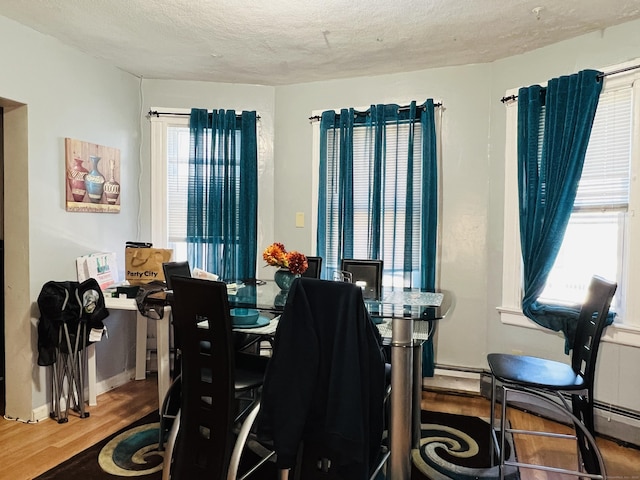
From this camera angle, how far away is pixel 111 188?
11.5ft

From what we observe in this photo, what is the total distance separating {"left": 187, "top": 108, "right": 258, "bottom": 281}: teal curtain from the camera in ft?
12.5

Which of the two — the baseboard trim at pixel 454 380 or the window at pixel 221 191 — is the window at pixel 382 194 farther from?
the baseboard trim at pixel 454 380

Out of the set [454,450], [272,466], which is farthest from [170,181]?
[454,450]

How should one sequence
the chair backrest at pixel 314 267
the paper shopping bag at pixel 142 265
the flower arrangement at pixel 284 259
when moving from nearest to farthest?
the flower arrangement at pixel 284 259 → the chair backrest at pixel 314 267 → the paper shopping bag at pixel 142 265

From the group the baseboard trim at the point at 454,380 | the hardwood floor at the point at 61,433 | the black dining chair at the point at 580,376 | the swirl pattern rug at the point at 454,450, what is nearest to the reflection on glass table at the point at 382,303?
the black dining chair at the point at 580,376

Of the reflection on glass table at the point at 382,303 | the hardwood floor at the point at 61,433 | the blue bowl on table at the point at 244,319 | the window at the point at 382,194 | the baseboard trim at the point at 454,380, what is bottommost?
the hardwood floor at the point at 61,433

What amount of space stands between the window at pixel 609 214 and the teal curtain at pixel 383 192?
3.05ft

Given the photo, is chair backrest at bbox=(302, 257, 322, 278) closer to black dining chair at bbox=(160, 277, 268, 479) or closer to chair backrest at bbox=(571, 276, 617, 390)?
black dining chair at bbox=(160, 277, 268, 479)

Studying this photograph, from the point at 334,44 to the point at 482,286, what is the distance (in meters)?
2.05

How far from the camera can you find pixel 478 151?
3424mm

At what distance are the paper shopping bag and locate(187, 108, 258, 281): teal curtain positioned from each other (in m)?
0.41

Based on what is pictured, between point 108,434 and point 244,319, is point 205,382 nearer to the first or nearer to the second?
point 244,319

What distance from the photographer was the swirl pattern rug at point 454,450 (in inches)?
91.4

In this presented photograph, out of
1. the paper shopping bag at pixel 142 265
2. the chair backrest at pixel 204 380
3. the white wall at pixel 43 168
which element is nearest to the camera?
the chair backrest at pixel 204 380
